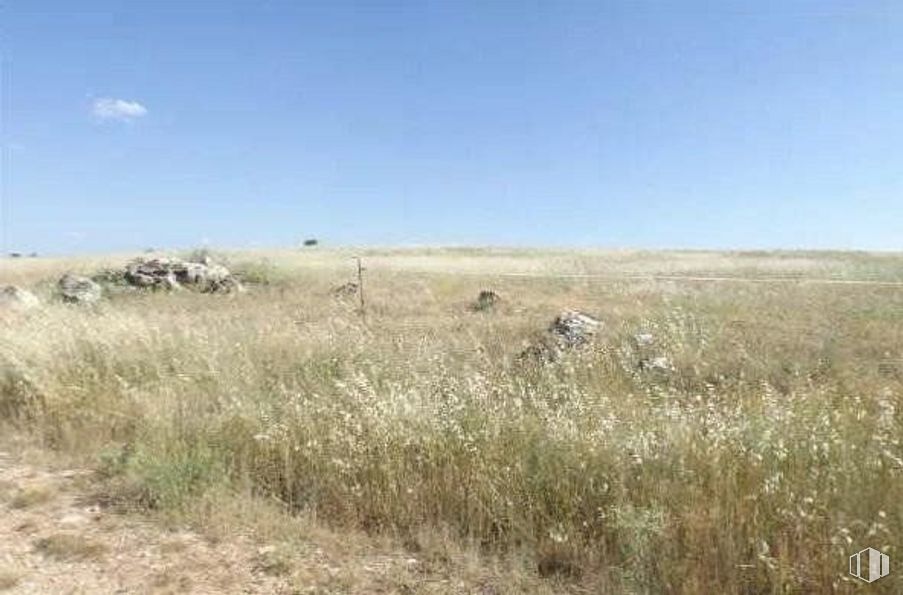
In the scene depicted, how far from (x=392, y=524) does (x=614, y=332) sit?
21.8 feet

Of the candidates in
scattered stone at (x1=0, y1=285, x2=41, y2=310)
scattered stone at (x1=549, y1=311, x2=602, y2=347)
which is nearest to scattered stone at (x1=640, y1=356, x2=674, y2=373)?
scattered stone at (x1=549, y1=311, x2=602, y2=347)

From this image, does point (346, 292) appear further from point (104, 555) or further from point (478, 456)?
point (104, 555)

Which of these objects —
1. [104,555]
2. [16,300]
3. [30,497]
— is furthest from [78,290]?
[104,555]

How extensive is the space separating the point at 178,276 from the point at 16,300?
303 inches

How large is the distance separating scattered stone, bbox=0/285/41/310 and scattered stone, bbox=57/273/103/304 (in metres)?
2.05

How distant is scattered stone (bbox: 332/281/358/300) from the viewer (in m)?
18.3

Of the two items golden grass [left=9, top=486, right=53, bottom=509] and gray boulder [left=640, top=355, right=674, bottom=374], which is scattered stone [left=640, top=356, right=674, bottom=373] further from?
golden grass [left=9, top=486, right=53, bottom=509]

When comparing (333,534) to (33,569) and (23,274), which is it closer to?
(33,569)

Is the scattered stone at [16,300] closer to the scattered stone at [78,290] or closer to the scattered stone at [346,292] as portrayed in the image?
the scattered stone at [78,290]

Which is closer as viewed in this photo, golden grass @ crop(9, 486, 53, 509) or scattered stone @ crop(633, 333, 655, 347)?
golden grass @ crop(9, 486, 53, 509)

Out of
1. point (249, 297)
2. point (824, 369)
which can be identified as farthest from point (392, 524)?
point (249, 297)

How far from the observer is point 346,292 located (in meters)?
19.0

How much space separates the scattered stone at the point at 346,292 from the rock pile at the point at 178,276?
3.07 metres

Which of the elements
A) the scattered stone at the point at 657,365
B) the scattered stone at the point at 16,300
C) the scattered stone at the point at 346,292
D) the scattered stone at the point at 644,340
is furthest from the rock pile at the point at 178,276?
the scattered stone at the point at 657,365
